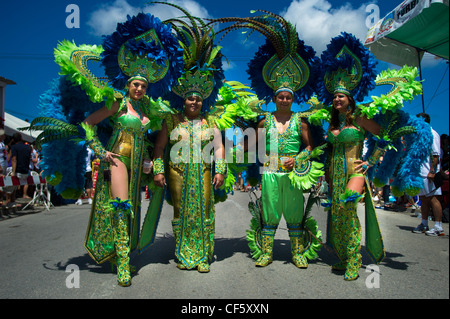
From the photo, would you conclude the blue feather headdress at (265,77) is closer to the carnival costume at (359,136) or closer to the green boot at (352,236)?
the carnival costume at (359,136)

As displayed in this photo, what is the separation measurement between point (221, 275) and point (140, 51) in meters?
2.41

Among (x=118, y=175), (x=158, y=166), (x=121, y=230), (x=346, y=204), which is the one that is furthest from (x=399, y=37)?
(x=121, y=230)

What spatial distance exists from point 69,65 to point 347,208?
121 inches

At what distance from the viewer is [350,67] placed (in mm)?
3766

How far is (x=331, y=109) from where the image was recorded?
396cm

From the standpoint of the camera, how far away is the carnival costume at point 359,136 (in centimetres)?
364

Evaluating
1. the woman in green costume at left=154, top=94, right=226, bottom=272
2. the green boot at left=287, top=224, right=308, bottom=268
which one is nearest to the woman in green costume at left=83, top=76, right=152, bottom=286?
the woman in green costume at left=154, top=94, right=226, bottom=272

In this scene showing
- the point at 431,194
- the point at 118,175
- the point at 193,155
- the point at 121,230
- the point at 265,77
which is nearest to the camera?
A: the point at 121,230

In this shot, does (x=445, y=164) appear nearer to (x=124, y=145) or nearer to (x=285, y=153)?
(x=285, y=153)

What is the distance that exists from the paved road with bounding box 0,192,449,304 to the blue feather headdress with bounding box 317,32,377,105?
1916 millimetres

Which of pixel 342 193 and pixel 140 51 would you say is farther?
pixel 342 193

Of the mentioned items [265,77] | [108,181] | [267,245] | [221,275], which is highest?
[265,77]
